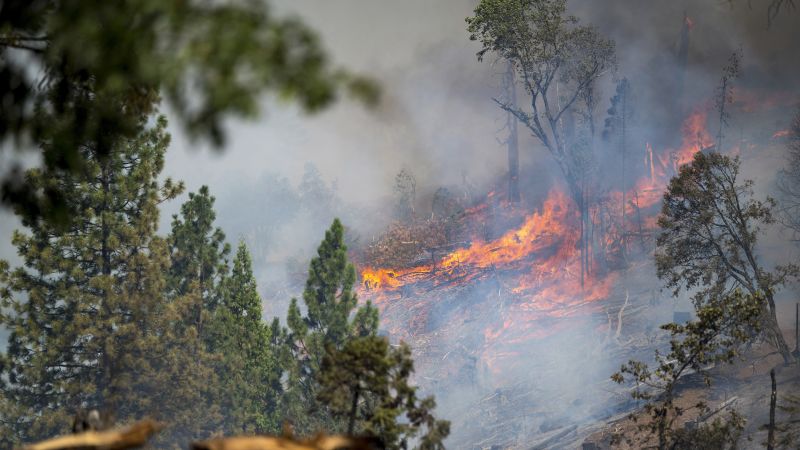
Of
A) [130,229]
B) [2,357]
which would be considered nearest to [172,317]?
[130,229]

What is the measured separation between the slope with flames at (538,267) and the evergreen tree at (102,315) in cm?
2190

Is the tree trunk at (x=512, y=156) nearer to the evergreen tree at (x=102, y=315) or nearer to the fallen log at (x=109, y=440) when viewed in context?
the evergreen tree at (x=102, y=315)

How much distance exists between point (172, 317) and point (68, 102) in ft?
78.2

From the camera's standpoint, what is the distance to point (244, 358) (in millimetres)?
31609

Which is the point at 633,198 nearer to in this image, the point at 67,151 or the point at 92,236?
the point at 92,236

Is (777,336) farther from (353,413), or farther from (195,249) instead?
(353,413)

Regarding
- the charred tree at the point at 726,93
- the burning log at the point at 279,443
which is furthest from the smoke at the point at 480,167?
the burning log at the point at 279,443

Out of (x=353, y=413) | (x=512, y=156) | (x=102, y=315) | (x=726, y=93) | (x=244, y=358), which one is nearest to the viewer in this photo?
(x=353, y=413)

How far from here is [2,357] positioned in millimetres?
27766

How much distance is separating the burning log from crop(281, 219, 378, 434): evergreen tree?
910 inches

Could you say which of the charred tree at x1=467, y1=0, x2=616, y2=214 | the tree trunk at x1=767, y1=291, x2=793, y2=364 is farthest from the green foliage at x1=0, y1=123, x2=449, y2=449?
the charred tree at x1=467, y1=0, x2=616, y2=214

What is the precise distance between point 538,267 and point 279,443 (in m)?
47.9

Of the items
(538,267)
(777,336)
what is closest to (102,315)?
(777,336)

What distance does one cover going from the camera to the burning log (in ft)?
17.5
